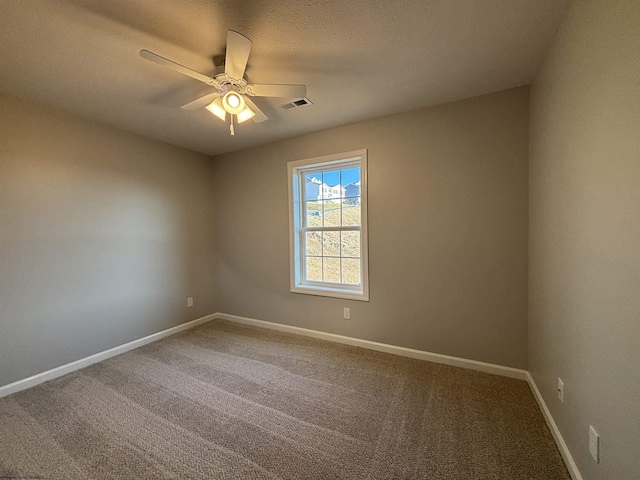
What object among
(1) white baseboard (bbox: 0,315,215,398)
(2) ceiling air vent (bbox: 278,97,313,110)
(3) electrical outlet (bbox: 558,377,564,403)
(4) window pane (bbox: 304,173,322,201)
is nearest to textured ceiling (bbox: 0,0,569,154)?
(2) ceiling air vent (bbox: 278,97,313,110)

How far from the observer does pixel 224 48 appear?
Answer: 5.36ft

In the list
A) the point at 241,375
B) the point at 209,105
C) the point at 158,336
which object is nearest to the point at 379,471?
the point at 241,375

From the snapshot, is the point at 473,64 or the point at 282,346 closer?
the point at 473,64

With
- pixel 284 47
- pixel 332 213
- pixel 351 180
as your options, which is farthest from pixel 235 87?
pixel 332 213

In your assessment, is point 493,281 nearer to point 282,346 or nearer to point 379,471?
point 379,471

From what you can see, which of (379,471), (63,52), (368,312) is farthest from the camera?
(368,312)

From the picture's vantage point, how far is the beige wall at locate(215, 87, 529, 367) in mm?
2166

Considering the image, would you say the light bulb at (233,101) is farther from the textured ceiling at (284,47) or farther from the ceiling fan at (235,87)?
the textured ceiling at (284,47)

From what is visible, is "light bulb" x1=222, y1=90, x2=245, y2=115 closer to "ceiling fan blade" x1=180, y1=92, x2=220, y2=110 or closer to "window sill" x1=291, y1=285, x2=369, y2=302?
"ceiling fan blade" x1=180, y1=92, x2=220, y2=110

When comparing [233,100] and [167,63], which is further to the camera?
[233,100]

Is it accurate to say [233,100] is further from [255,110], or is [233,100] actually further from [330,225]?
[330,225]

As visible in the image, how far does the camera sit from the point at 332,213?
3137 millimetres

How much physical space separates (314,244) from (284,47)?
2.11m

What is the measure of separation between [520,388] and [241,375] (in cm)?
235
